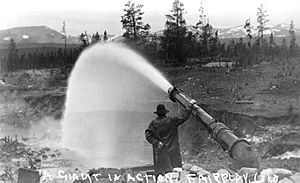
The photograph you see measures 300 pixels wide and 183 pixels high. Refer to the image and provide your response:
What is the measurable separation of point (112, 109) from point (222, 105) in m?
8.73

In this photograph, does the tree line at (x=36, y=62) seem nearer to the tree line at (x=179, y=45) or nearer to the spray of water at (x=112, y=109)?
the tree line at (x=179, y=45)

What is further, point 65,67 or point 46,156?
point 65,67

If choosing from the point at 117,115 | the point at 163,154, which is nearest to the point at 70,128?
the point at 117,115

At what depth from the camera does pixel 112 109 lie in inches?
1054

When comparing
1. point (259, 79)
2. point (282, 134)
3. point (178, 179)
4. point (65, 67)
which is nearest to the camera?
point (178, 179)

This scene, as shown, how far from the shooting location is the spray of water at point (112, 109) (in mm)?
17516

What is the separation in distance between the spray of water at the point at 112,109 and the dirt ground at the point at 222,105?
5.18 ft

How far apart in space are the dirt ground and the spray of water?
1.58m

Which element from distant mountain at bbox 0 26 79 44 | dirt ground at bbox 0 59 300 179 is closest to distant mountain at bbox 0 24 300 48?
distant mountain at bbox 0 26 79 44

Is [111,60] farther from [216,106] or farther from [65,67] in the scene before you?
[216,106]

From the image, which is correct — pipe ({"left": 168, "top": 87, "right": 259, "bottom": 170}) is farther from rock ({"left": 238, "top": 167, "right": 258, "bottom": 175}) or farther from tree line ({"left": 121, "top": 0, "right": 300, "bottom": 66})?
tree line ({"left": 121, "top": 0, "right": 300, "bottom": 66})

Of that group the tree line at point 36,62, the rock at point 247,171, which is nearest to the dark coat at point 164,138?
the rock at point 247,171

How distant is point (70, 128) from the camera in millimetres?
25375

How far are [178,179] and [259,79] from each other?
759 inches
